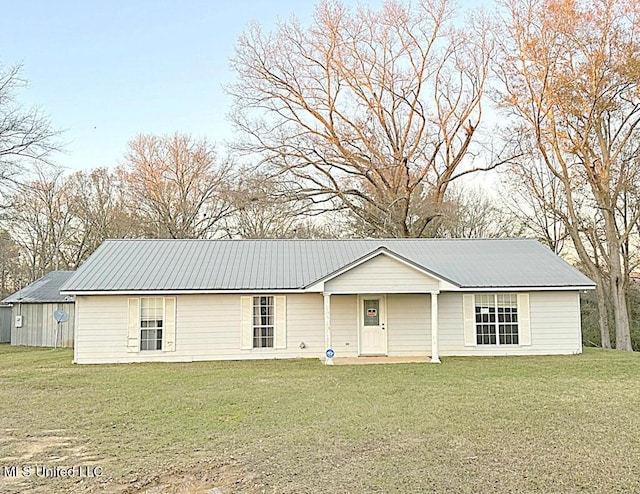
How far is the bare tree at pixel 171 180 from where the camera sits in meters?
30.6

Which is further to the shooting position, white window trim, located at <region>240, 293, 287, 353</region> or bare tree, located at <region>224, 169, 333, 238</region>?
bare tree, located at <region>224, 169, 333, 238</region>

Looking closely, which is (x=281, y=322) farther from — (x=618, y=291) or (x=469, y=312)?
(x=618, y=291)

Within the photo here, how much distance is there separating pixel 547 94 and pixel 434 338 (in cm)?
1156

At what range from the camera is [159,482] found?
18.0 feet

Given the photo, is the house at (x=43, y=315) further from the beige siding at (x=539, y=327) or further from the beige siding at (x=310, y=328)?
the beige siding at (x=539, y=327)

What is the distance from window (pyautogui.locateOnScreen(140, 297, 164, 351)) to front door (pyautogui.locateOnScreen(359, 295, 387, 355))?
561 cm

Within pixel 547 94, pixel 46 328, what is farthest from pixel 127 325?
pixel 547 94

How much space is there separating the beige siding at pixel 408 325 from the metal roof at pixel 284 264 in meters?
1.16

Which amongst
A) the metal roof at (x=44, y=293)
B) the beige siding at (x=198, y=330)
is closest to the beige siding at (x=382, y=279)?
the beige siding at (x=198, y=330)

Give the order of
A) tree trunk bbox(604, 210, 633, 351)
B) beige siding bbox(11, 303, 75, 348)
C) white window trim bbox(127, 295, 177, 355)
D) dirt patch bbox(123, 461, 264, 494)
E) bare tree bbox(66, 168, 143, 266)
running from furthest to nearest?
bare tree bbox(66, 168, 143, 266) → beige siding bbox(11, 303, 75, 348) → tree trunk bbox(604, 210, 633, 351) → white window trim bbox(127, 295, 177, 355) → dirt patch bbox(123, 461, 264, 494)

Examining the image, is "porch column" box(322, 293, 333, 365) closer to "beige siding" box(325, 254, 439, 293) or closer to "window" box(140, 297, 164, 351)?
"beige siding" box(325, 254, 439, 293)

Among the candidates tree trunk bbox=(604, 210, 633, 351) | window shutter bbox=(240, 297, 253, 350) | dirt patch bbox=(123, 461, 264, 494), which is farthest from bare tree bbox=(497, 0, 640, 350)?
dirt patch bbox=(123, 461, 264, 494)

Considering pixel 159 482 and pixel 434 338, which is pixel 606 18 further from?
pixel 159 482

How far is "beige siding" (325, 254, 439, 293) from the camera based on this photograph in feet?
49.4
